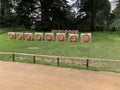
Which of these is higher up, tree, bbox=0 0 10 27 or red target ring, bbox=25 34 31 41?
tree, bbox=0 0 10 27

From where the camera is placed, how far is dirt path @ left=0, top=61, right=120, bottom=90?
8430 mm

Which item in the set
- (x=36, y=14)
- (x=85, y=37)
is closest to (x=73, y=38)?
(x=85, y=37)

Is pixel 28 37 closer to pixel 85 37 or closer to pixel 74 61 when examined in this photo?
pixel 85 37

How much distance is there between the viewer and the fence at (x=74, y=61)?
37.4 ft

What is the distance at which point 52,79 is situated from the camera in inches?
367

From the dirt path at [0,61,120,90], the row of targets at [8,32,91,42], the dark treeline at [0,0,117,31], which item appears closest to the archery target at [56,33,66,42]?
the row of targets at [8,32,91,42]

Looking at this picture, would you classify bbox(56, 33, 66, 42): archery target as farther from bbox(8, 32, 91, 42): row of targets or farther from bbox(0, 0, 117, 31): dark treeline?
bbox(0, 0, 117, 31): dark treeline

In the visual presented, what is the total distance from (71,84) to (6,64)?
14.7 feet

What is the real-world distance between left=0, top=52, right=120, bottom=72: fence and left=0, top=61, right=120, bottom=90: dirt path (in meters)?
0.75

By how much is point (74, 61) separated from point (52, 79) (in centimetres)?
347

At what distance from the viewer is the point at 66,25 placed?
33219 mm

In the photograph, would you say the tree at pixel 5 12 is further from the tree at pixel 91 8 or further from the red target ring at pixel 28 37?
the red target ring at pixel 28 37

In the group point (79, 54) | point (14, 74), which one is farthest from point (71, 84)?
point (79, 54)

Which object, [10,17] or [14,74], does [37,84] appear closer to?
[14,74]
